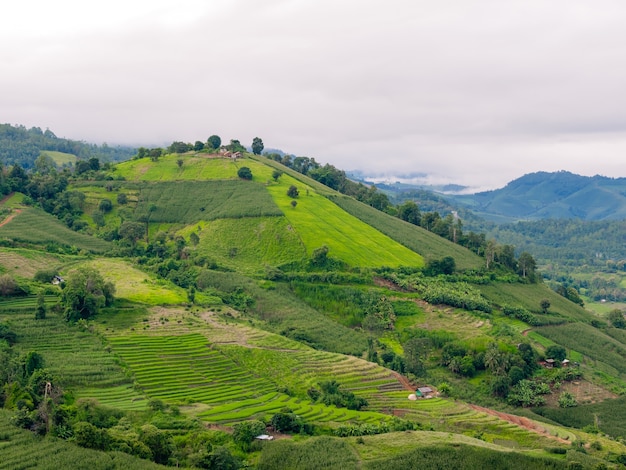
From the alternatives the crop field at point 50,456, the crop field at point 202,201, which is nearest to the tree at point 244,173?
the crop field at point 202,201

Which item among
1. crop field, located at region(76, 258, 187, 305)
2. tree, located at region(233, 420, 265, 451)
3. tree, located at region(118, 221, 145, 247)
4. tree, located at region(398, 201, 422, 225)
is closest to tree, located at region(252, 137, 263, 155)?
tree, located at region(398, 201, 422, 225)

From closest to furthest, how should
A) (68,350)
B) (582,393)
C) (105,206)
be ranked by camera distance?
(68,350) → (582,393) → (105,206)

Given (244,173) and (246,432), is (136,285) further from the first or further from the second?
(244,173)

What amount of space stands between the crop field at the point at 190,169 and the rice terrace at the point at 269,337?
2.58 ft

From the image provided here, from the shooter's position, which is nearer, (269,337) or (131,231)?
(269,337)

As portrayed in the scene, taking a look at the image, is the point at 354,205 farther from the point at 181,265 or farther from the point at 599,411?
the point at 599,411

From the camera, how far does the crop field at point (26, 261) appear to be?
3233 inches

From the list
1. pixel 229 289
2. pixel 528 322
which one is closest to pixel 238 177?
pixel 229 289

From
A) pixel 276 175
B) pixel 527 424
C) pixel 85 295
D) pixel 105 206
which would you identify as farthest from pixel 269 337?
pixel 276 175

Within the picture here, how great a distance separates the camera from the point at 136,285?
85.5 meters

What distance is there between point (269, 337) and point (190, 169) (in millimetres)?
77435

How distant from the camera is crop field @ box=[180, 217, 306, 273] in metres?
105

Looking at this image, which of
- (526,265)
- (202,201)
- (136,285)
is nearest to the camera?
(136,285)

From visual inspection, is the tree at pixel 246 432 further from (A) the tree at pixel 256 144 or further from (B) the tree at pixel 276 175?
(A) the tree at pixel 256 144
